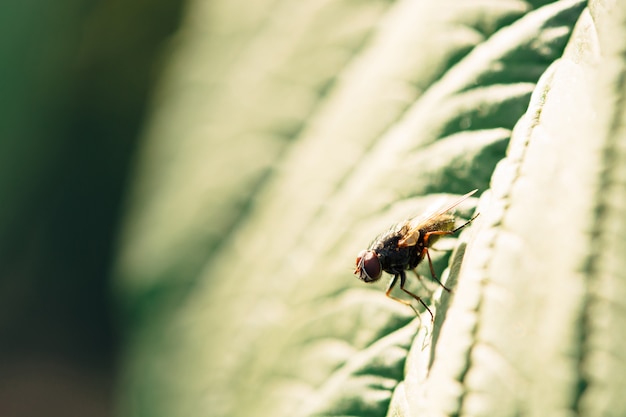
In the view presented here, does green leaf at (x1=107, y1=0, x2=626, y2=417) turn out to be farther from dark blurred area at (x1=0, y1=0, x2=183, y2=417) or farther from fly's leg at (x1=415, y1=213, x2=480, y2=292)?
dark blurred area at (x1=0, y1=0, x2=183, y2=417)

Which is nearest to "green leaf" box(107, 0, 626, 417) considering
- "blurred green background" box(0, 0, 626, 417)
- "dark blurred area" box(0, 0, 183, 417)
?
"blurred green background" box(0, 0, 626, 417)

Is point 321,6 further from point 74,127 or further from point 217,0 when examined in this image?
point 74,127

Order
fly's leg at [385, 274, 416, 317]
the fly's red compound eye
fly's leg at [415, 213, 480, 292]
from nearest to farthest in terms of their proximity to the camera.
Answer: fly's leg at [415, 213, 480, 292]
fly's leg at [385, 274, 416, 317]
the fly's red compound eye

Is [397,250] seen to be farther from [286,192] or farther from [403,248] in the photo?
[286,192]

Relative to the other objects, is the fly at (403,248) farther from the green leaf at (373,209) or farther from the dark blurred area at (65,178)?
the dark blurred area at (65,178)

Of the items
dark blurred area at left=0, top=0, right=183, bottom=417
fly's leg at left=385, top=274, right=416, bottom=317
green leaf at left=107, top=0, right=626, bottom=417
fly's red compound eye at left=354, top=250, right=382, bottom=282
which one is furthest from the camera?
dark blurred area at left=0, top=0, right=183, bottom=417

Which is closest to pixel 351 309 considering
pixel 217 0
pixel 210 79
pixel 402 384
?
pixel 402 384

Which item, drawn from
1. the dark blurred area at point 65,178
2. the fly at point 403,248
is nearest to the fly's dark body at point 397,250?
the fly at point 403,248
